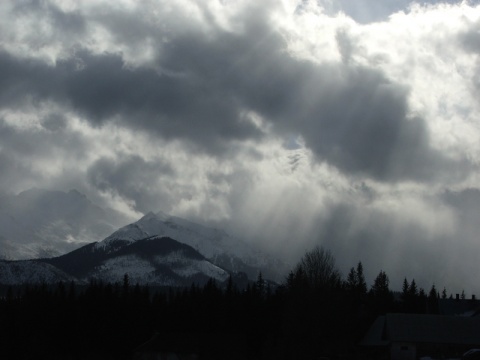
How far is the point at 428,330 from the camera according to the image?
103 m

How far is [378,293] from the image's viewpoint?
520 ft

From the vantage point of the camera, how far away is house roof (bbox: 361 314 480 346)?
331ft

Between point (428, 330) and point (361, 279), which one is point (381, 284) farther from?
point (428, 330)

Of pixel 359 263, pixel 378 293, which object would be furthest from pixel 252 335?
pixel 359 263

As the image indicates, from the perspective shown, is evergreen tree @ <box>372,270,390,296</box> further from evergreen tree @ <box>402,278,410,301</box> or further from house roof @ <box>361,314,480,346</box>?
house roof @ <box>361,314,480,346</box>

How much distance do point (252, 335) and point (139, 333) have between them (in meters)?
16.2

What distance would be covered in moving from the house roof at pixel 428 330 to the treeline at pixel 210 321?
204 inches

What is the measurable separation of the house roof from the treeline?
204 inches

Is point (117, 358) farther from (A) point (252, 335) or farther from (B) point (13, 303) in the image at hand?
(B) point (13, 303)

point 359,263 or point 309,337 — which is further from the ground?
point 359,263

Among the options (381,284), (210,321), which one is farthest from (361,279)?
(210,321)

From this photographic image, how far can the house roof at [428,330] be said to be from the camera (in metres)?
101

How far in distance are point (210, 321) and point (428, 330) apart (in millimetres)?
38518

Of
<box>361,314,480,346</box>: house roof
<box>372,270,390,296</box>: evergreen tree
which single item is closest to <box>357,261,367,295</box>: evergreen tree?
<box>372,270,390,296</box>: evergreen tree
